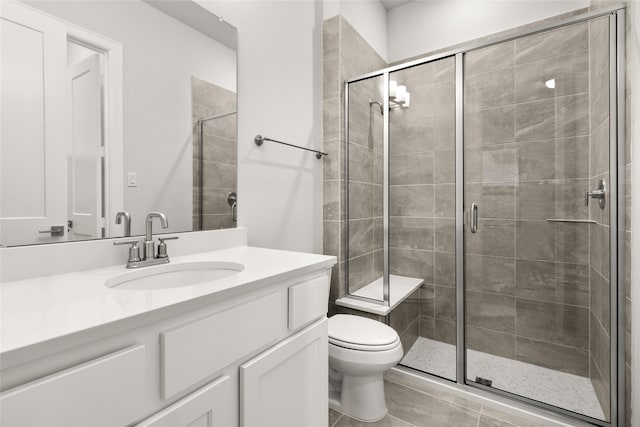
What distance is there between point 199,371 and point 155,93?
40.0 inches

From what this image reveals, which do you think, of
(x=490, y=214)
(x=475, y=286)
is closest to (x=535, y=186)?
(x=490, y=214)

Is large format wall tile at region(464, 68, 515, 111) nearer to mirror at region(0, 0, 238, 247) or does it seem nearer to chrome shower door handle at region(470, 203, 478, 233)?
chrome shower door handle at region(470, 203, 478, 233)

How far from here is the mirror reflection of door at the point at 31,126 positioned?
0.87 meters

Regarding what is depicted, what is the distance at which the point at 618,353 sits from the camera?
1394 mm

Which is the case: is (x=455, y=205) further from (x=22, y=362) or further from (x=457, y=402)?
(x=22, y=362)

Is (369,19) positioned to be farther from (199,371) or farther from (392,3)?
(199,371)

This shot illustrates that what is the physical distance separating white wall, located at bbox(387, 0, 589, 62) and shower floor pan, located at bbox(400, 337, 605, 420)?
2206mm

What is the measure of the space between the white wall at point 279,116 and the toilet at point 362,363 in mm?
597

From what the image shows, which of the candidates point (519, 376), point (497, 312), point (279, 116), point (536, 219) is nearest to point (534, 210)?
point (536, 219)

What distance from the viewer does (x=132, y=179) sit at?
114 centimetres

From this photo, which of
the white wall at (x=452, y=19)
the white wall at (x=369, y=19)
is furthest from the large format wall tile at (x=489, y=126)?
the white wall at (x=369, y=19)

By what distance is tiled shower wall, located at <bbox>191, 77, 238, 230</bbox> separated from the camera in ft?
4.44

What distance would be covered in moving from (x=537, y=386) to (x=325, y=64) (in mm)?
2244

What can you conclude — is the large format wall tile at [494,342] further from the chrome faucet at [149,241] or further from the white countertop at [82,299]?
the chrome faucet at [149,241]
